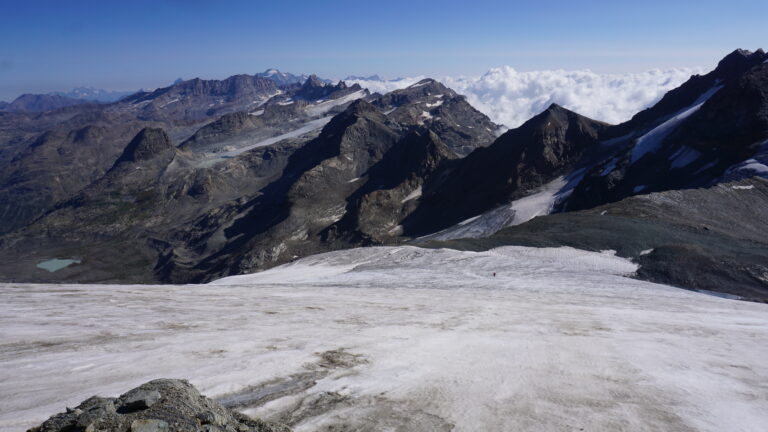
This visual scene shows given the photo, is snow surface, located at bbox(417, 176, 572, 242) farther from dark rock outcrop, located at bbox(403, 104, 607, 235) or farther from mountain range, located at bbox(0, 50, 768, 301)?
dark rock outcrop, located at bbox(403, 104, 607, 235)

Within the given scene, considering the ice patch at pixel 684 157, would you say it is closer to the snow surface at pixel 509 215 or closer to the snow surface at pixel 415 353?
the snow surface at pixel 509 215

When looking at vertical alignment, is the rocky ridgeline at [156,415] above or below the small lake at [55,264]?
above

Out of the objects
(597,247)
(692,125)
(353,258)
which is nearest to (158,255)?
(353,258)

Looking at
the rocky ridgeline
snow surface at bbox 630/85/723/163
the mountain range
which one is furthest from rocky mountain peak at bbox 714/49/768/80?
the rocky ridgeline

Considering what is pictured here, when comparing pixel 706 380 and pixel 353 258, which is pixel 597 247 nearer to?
pixel 353 258

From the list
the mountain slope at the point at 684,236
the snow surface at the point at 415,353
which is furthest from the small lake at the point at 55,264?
the mountain slope at the point at 684,236

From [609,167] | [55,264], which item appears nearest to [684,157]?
[609,167]
